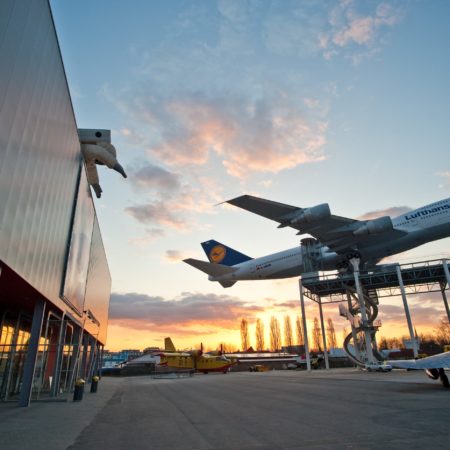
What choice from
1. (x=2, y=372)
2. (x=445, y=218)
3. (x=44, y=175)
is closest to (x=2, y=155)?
(x=44, y=175)

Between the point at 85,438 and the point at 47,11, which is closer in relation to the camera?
the point at 85,438

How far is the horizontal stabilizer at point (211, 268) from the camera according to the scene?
142ft

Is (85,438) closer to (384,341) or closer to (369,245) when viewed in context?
(369,245)

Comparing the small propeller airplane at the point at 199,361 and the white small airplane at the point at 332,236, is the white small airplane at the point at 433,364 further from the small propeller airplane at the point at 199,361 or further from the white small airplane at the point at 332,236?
the small propeller airplane at the point at 199,361

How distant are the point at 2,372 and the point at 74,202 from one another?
10.5 m

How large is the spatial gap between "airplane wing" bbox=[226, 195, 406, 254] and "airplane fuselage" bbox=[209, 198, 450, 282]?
0.78 meters

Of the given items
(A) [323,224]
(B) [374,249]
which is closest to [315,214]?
(A) [323,224]

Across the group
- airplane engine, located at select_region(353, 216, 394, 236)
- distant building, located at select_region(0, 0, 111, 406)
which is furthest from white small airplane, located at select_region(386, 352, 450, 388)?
airplane engine, located at select_region(353, 216, 394, 236)

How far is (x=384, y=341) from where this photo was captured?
145250 millimetres

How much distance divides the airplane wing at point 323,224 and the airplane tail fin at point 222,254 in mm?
16938

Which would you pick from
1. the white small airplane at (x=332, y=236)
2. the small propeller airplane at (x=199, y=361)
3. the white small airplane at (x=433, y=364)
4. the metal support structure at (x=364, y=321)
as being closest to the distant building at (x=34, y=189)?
the white small airplane at (x=433, y=364)

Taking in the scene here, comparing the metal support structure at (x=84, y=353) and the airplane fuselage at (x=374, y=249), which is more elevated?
the airplane fuselage at (x=374, y=249)

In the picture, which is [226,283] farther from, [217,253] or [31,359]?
[31,359]

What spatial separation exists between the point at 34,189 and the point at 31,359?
26.2ft
